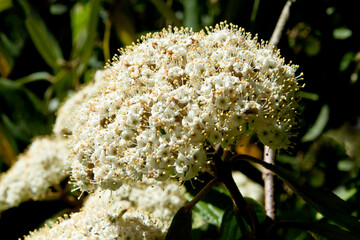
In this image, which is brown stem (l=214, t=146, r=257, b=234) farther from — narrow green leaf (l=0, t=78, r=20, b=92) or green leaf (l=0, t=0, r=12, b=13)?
green leaf (l=0, t=0, r=12, b=13)

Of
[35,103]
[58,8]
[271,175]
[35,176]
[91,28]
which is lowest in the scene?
[271,175]

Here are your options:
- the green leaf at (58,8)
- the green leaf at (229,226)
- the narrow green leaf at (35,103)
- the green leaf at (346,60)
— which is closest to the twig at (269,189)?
the green leaf at (229,226)

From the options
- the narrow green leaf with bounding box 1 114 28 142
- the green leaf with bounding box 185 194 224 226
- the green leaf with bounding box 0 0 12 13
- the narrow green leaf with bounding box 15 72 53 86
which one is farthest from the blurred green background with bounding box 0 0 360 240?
the green leaf with bounding box 0 0 12 13

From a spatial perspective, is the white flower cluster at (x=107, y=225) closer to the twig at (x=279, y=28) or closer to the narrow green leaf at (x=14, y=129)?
the twig at (x=279, y=28)

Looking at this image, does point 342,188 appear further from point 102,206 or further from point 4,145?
point 4,145

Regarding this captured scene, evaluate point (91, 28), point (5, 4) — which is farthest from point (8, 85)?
point (91, 28)

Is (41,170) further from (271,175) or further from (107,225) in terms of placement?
(271,175)
